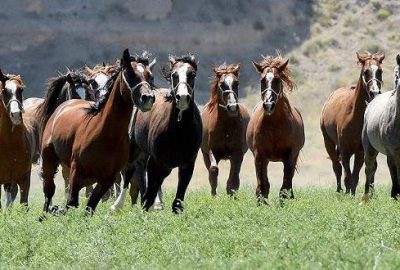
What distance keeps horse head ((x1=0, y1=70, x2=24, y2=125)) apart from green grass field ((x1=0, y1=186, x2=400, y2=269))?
9.53ft

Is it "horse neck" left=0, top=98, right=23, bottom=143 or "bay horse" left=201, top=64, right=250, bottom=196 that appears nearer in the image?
"horse neck" left=0, top=98, right=23, bottom=143

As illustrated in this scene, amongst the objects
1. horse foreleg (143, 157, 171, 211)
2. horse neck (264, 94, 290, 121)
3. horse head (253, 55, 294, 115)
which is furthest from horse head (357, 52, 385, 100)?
horse foreleg (143, 157, 171, 211)

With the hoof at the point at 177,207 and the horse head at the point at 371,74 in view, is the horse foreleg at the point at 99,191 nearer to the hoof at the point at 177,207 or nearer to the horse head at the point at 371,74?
the hoof at the point at 177,207

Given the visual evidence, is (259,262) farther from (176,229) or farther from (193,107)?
(193,107)

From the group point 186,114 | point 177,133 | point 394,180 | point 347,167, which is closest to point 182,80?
point 186,114

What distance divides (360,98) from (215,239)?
33.2ft

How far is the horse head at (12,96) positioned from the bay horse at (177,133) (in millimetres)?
2221

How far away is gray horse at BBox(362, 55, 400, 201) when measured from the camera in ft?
56.4

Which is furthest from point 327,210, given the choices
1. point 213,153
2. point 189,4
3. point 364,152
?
point 189,4

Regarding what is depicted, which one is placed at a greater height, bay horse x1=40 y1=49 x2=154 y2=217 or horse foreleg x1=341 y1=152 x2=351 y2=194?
bay horse x1=40 y1=49 x2=154 y2=217

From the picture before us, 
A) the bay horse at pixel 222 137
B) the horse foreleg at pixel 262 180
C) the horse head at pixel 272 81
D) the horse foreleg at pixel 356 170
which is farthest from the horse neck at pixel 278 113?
the horse foreleg at pixel 356 170

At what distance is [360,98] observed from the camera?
21.4 metres

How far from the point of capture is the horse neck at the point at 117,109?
50.5 feet

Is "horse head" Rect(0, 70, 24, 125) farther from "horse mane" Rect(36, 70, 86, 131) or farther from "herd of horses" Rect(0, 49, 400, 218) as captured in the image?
"horse mane" Rect(36, 70, 86, 131)
